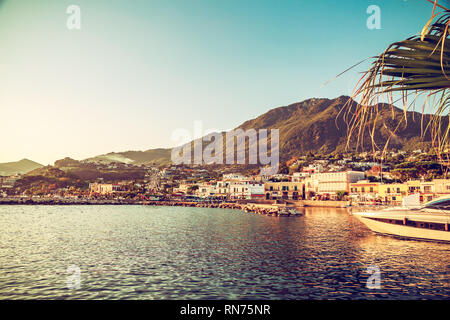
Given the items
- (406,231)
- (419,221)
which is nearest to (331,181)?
(406,231)

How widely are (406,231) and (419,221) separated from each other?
78.3 inches

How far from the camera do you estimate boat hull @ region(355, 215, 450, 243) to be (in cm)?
3273

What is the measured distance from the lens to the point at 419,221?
112ft

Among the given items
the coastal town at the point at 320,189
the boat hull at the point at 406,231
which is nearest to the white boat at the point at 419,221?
the boat hull at the point at 406,231

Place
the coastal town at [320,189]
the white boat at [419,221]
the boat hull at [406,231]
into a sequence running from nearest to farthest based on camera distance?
1. the white boat at [419,221]
2. the boat hull at [406,231]
3. the coastal town at [320,189]

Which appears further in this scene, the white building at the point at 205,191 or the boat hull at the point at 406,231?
the white building at the point at 205,191

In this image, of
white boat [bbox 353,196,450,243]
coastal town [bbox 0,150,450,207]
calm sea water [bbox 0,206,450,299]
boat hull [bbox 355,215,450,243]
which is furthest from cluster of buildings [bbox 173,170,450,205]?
calm sea water [bbox 0,206,450,299]

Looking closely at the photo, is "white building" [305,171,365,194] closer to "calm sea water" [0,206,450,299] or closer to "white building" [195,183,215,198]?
"white building" [195,183,215,198]

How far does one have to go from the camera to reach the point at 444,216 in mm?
32156

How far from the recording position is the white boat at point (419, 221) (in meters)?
32.5

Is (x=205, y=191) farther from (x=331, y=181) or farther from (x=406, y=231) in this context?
(x=406, y=231)

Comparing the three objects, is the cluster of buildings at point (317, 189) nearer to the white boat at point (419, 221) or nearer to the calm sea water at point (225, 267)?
the white boat at point (419, 221)
